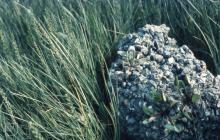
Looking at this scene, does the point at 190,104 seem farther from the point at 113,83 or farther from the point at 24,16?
the point at 24,16

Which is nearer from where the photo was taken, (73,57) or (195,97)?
(195,97)

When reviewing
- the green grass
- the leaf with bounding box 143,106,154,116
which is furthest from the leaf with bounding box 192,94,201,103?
the green grass

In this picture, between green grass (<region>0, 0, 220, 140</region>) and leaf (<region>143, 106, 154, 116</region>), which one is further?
green grass (<region>0, 0, 220, 140</region>)

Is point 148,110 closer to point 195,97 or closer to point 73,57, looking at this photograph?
point 195,97

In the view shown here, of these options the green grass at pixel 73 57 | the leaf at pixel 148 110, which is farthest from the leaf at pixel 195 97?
the green grass at pixel 73 57

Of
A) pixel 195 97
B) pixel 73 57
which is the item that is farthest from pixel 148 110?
pixel 73 57

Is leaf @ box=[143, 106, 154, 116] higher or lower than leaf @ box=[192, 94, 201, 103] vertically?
lower

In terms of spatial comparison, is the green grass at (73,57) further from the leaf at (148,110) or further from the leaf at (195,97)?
the leaf at (195,97)

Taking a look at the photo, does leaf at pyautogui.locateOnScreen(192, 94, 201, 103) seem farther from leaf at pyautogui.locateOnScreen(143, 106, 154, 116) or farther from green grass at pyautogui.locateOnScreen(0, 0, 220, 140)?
green grass at pyautogui.locateOnScreen(0, 0, 220, 140)
